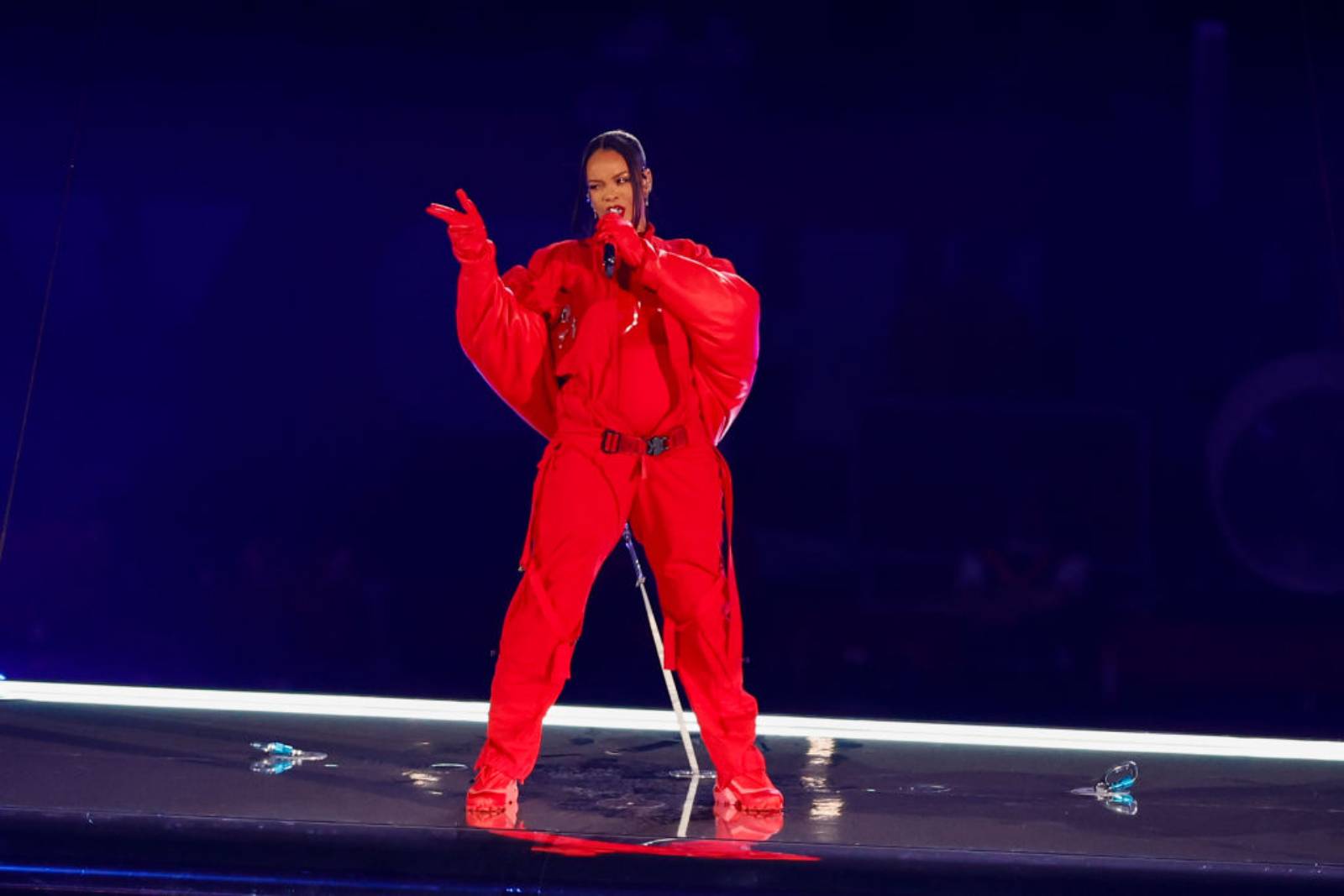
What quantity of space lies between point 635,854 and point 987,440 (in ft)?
6.66

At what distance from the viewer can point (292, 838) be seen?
250 cm

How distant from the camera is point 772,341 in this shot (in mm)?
4098

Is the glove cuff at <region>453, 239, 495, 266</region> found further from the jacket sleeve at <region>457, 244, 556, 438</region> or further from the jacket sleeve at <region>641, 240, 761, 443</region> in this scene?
the jacket sleeve at <region>641, 240, 761, 443</region>

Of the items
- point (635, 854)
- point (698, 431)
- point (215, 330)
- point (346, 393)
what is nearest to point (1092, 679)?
point (698, 431)

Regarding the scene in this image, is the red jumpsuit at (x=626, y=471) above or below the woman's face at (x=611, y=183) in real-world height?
below

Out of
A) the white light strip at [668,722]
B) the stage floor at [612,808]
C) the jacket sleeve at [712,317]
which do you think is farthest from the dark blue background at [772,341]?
the jacket sleeve at [712,317]

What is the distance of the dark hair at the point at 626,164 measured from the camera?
2832 mm

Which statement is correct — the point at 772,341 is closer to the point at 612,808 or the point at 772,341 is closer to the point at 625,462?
the point at 625,462

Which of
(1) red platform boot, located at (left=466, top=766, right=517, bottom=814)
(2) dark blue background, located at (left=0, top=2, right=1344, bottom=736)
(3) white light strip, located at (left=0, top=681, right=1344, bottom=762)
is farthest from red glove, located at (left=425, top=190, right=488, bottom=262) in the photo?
(3) white light strip, located at (left=0, top=681, right=1344, bottom=762)

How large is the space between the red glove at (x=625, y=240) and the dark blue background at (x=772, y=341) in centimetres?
144

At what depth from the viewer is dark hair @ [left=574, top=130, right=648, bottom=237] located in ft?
9.29

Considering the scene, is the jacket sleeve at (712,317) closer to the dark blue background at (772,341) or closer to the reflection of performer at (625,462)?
the reflection of performer at (625,462)

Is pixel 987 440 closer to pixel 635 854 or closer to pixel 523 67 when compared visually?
pixel 523 67

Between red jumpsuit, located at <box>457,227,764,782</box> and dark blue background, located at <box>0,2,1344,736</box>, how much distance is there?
4.11 ft
